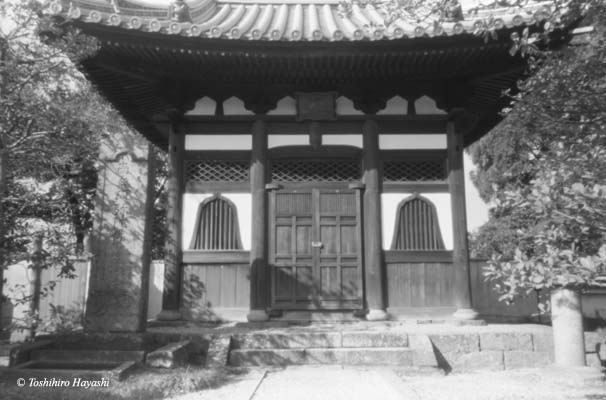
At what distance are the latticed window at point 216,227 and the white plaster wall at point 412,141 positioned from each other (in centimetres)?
255

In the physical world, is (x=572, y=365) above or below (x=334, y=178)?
below

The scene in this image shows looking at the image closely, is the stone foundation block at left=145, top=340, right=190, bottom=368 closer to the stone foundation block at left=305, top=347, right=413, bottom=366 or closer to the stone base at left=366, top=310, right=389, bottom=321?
the stone foundation block at left=305, top=347, right=413, bottom=366

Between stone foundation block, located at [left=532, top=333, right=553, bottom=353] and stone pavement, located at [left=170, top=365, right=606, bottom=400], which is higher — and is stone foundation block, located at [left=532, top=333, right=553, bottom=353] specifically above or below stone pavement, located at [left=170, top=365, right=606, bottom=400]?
above

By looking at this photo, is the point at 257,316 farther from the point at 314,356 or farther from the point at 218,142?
the point at 218,142

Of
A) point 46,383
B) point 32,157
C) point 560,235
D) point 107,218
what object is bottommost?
point 46,383

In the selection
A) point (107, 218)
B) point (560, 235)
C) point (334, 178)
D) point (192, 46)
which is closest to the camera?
point (560, 235)

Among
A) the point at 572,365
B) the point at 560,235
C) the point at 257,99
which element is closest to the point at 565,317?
the point at 572,365

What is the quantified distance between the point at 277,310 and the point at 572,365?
3810mm

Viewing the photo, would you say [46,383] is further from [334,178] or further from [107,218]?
[334,178]

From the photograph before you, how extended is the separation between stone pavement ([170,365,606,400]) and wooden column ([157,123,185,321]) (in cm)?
225

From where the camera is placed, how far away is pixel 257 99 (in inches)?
305

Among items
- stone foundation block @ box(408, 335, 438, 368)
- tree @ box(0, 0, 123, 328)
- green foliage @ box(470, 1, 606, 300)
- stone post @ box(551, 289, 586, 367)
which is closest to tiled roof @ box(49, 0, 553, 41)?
green foliage @ box(470, 1, 606, 300)

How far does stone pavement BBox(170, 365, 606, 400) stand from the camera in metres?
4.49

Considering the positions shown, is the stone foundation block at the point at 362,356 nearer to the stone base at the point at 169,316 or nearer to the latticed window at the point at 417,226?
the latticed window at the point at 417,226
